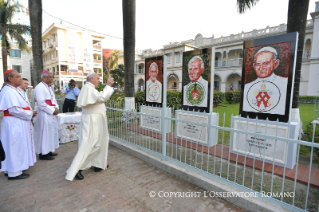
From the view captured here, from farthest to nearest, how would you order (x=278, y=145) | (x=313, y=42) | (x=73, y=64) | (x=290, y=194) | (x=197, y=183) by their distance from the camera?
(x=313, y=42) → (x=73, y=64) → (x=278, y=145) → (x=197, y=183) → (x=290, y=194)

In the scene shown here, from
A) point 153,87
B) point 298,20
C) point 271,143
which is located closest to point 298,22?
point 298,20

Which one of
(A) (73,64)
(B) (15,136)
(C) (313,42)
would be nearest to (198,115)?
(B) (15,136)

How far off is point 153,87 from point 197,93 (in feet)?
5.89

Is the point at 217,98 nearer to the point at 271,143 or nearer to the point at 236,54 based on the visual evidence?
the point at 271,143

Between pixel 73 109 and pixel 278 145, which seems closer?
pixel 278 145

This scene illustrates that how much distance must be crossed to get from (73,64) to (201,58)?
763 cm

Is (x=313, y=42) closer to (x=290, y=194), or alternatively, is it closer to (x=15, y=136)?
(x=290, y=194)

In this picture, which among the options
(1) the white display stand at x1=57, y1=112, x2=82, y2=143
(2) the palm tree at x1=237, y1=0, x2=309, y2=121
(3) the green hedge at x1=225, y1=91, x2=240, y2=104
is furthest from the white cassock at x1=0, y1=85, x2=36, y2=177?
(3) the green hedge at x1=225, y1=91, x2=240, y2=104

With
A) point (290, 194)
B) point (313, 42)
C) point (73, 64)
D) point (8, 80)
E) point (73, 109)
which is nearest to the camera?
point (290, 194)

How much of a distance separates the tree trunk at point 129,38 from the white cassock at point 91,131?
13.4ft

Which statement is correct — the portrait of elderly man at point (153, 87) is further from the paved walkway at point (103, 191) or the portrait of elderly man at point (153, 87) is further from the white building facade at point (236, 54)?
the white building facade at point (236, 54)

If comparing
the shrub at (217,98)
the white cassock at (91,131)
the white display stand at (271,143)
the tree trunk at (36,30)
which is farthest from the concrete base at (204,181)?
the shrub at (217,98)

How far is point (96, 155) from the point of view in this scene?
356 centimetres

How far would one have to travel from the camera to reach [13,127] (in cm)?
327
